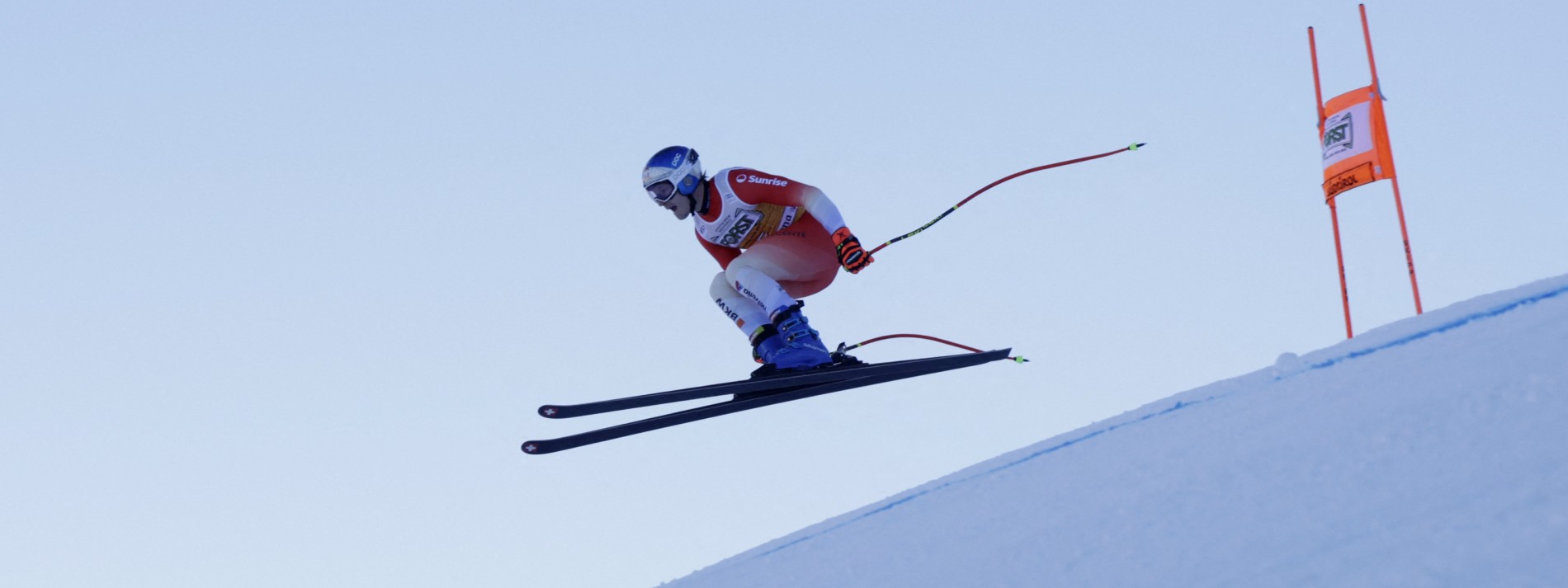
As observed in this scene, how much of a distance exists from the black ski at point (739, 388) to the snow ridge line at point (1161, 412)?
6.45 ft

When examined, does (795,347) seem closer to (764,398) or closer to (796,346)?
(796,346)

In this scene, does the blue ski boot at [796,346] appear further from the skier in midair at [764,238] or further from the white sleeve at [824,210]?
the white sleeve at [824,210]

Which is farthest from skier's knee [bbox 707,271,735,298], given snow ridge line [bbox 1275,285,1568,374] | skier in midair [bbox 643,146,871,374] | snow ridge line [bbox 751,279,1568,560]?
snow ridge line [bbox 1275,285,1568,374]

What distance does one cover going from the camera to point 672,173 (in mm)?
6297

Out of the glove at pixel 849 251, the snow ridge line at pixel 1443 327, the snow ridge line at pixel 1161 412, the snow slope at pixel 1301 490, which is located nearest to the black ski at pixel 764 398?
the glove at pixel 849 251

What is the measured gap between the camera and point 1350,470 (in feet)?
7.85

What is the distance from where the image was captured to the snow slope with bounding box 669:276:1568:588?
1.91 m

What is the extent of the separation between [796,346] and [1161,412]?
263 centimetres

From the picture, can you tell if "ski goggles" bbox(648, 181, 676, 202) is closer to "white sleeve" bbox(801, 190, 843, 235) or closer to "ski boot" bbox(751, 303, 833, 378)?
"white sleeve" bbox(801, 190, 843, 235)

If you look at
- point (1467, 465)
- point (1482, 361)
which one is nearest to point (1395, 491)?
point (1467, 465)

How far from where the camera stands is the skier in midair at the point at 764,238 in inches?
248

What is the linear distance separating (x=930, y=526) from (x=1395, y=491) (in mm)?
1397

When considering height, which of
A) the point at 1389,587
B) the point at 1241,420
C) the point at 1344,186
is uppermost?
the point at 1344,186

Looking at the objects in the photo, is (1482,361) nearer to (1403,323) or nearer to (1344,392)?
(1344,392)
